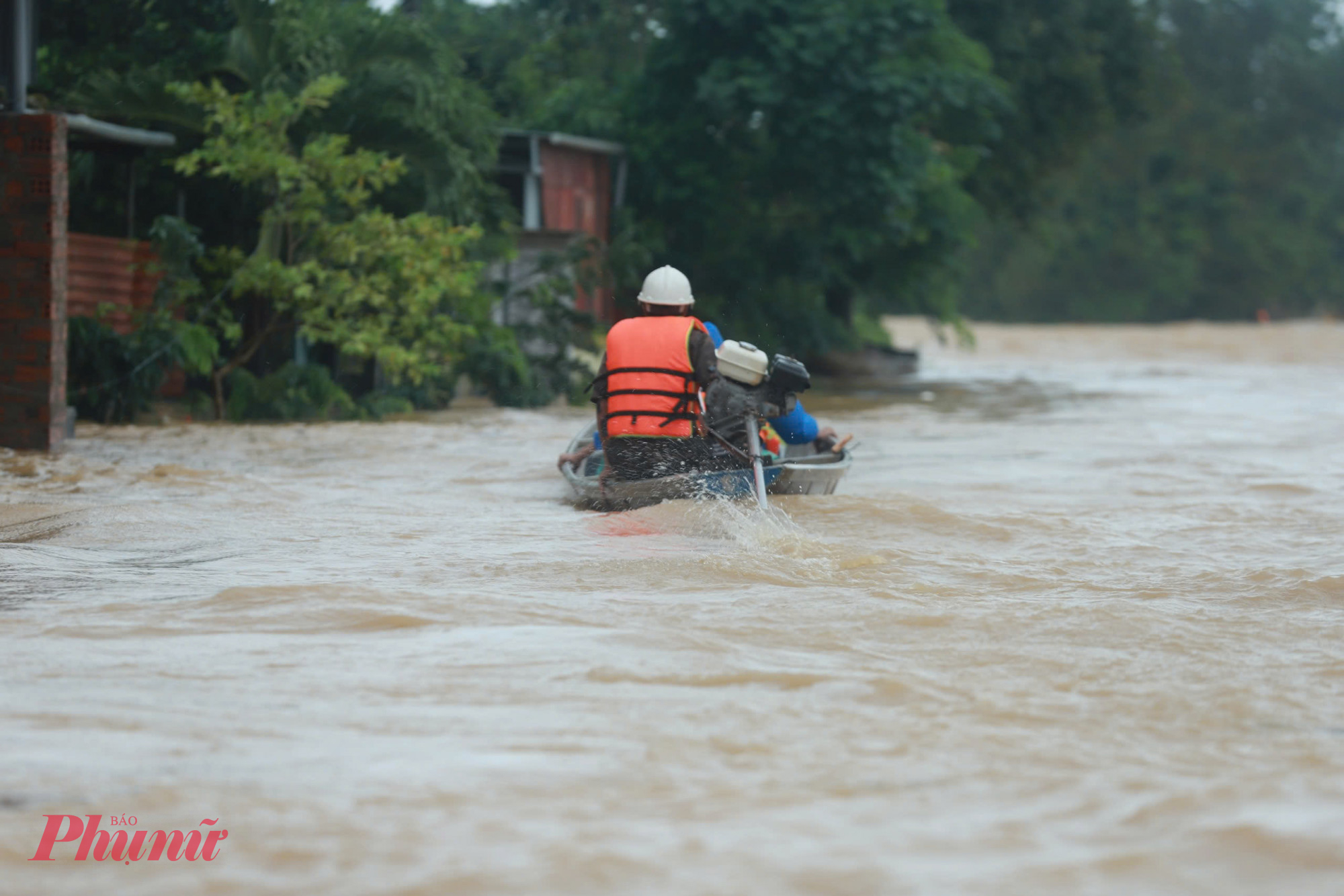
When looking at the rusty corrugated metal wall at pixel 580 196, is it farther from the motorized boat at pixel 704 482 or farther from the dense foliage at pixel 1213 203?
the dense foliage at pixel 1213 203

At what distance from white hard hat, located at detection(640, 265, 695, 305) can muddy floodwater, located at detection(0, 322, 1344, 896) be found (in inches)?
43.1

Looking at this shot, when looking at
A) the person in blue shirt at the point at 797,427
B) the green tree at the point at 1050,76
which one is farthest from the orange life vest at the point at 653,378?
the green tree at the point at 1050,76

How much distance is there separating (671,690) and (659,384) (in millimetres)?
3687

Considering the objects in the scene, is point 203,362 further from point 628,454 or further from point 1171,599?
point 1171,599

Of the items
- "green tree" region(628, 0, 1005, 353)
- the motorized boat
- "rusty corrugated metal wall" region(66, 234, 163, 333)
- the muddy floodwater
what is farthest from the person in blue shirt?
"green tree" region(628, 0, 1005, 353)

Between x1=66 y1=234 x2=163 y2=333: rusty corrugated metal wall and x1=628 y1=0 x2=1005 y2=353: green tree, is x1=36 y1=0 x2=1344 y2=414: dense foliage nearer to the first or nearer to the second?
x1=628 y1=0 x2=1005 y2=353: green tree

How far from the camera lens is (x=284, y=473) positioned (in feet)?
36.1

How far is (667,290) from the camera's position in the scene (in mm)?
8562

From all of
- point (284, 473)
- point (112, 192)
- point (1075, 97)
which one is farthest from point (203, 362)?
point (1075, 97)

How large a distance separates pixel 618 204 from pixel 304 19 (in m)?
9.39

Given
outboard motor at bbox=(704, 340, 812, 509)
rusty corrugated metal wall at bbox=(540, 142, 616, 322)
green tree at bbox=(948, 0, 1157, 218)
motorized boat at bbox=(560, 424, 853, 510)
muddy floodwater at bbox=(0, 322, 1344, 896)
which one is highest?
green tree at bbox=(948, 0, 1157, 218)

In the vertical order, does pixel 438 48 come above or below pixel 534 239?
above

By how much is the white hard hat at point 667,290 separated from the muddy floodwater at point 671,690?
1.09 m

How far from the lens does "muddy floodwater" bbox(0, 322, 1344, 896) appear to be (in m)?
3.66
